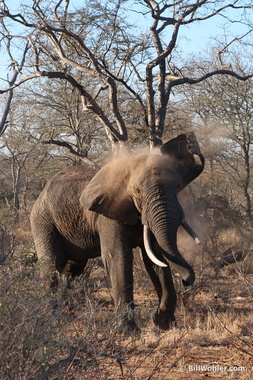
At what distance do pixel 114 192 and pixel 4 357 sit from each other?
414cm

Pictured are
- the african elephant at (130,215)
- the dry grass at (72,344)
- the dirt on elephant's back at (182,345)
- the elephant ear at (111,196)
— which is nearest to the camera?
the dry grass at (72,344)

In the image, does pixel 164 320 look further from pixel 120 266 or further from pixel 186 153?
pixel 186 153

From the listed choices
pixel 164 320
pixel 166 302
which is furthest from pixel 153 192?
pixel 164 320

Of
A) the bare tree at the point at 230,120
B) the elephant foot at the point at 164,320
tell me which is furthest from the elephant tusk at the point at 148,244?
the bare tree at the point at 230,120

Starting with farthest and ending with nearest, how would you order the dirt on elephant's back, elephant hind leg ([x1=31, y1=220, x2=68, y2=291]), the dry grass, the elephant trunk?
elephant hind leg ([x1=31, y1=220, x2=68, y2=291]) → the elephant trunk → the dirt on elephant's back → the dry grass

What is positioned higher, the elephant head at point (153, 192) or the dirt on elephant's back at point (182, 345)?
the elephant head at point (153, 192)

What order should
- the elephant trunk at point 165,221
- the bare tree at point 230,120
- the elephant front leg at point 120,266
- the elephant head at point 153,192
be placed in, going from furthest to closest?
the bare tree at point 230,120
the elephant front leg at point 120,266
the elephant head at point 153,192
the elephant trunk at point 165,221

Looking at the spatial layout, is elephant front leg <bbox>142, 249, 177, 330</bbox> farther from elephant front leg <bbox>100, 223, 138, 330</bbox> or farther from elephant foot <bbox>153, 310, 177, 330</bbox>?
elephant front leg <bbox>100, 223, 138, 330</bbox>

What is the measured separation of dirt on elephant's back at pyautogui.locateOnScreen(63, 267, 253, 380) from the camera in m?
4.07

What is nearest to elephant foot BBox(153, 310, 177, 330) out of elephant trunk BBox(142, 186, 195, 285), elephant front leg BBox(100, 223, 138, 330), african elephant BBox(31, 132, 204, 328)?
african elephant BBox(31, 132, 204, 328)

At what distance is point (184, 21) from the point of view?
11828mm

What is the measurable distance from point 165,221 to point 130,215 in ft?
2.36

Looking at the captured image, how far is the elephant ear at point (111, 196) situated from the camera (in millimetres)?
7266

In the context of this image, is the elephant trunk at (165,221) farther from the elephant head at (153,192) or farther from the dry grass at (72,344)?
the dry grass at (72,344)
